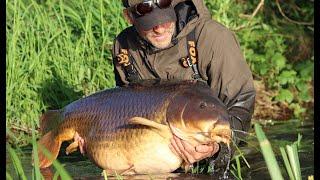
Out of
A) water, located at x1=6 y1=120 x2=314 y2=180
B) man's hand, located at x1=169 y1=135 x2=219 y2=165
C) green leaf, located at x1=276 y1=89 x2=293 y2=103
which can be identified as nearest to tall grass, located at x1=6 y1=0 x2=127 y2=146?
water, located at x1=6 y1=120 x2=314 y2=180

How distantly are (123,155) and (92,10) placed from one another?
11.3 ft

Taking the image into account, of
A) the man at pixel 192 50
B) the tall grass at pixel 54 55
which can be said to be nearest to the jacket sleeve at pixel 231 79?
the man at pixel 192 50

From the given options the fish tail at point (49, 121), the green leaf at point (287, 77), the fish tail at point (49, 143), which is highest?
the fish tail at point (49, 121)

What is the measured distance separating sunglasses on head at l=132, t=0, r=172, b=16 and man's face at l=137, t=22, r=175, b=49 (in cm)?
11

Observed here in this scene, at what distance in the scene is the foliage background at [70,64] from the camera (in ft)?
22.8

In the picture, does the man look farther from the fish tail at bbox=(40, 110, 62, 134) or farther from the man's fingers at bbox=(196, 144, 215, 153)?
the fish tail at bbox=(40, 110, 62, 134)

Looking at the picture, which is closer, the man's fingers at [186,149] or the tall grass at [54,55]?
the man's fingers at [186,149]

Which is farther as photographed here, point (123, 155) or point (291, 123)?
point (291, 123)

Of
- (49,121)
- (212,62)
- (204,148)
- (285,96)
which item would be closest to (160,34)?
(212,62)

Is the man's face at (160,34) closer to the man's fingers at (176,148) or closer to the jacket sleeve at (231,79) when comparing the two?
the jacket sleeve at (231,79)

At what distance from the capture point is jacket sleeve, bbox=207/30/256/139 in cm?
459

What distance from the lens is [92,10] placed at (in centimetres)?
736

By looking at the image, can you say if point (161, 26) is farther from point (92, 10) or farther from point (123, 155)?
point (92, 10)
